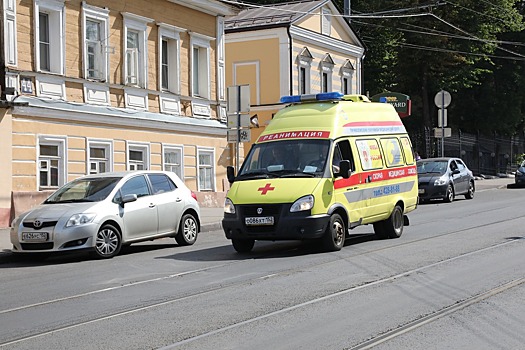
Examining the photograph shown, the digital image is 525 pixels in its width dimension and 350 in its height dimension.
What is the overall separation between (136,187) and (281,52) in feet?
71.6

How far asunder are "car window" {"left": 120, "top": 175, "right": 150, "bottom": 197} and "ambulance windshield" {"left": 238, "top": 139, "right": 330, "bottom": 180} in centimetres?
218

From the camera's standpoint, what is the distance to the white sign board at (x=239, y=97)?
23078mm

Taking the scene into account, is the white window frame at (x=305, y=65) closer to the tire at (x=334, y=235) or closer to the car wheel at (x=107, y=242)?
the car wheel at (x=107, y=242)

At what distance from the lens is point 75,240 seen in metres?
15.2

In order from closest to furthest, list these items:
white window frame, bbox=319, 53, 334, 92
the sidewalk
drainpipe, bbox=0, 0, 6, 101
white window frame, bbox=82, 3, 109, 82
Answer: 1. the sidewalk
2. drainpipe, bbox=0, 0, 6, 101
3. white window frame, bbox=82, 3, 109, 82
4. white window frame, bbox=319, 53, 334, 92

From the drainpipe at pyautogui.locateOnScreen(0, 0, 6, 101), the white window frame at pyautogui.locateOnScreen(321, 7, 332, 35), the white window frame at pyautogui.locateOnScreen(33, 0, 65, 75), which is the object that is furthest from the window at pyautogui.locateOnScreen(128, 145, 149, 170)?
the white window frame at pyautogui.locateOnScreen(321, 7, 332, 35)

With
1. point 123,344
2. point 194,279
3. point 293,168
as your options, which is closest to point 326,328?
point 123,344

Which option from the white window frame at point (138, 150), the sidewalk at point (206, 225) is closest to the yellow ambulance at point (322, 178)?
the sidewalk at point (206, 225)

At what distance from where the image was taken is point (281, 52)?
37.6 metres

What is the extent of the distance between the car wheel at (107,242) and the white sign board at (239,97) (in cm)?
792

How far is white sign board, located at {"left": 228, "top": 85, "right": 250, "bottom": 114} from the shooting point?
75.7 feet

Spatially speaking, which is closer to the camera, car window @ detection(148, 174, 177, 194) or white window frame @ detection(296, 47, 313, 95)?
car window @ detection(148, 174, 177, 194)

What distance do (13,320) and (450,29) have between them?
4478cm

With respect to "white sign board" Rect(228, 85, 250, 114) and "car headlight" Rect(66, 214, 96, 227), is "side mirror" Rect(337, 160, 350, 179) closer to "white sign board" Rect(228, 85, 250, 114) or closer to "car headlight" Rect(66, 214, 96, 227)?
"car headlight" Rect(66, 214, 96, 227)
